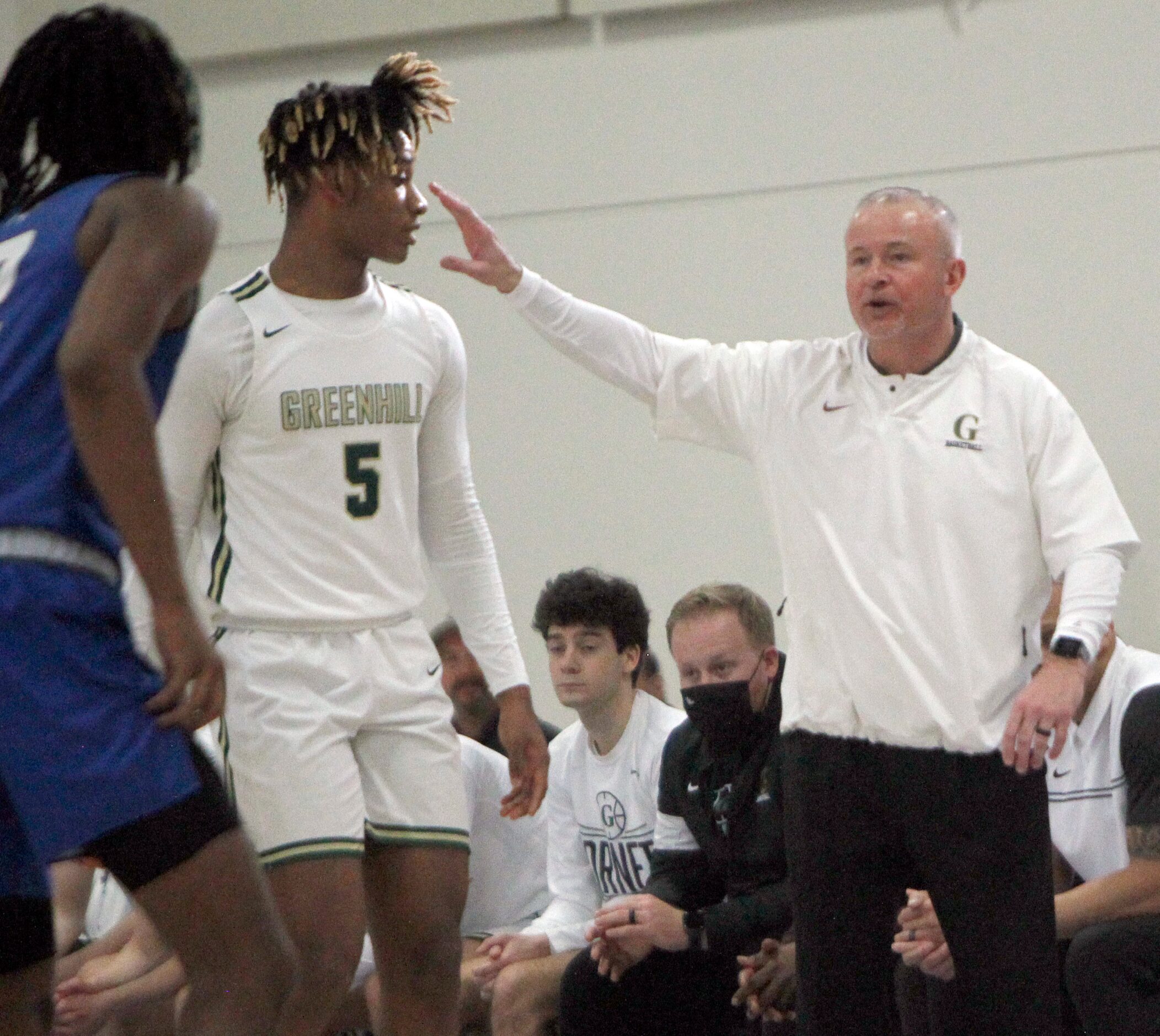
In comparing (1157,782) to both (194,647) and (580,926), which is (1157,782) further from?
(194,647)

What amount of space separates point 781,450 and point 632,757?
138 cm

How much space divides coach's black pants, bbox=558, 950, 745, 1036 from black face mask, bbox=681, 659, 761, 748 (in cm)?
54

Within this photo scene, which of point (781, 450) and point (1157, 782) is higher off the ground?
point (781, 450)

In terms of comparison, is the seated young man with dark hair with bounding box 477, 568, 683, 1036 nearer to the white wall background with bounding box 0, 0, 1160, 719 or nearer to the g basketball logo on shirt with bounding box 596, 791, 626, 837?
the g basketball logo on shirt with bounding box 596, 791, 626, 837

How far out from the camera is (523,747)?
3.04m

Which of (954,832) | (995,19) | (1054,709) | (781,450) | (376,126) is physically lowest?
(954,832)

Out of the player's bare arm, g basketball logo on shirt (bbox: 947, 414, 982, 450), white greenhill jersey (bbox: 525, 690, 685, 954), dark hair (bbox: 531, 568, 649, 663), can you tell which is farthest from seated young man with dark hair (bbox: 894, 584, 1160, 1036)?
the player's bare arm

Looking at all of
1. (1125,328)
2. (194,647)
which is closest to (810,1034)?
(194,647)

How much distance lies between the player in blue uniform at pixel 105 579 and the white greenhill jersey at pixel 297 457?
2.59ft

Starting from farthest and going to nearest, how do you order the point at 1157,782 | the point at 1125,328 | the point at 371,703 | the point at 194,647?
the point at 1125,328 → the point at 1157,782 → the point at 371,703 → the point at 194,647

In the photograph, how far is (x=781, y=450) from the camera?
11.4 ft

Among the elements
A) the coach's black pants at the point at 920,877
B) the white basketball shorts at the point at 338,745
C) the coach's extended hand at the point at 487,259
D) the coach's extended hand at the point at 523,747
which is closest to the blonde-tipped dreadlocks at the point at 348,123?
the coach's extended hand at the point at 487,259

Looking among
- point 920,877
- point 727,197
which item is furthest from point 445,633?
point 920,877

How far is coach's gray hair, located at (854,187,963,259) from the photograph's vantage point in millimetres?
3516
